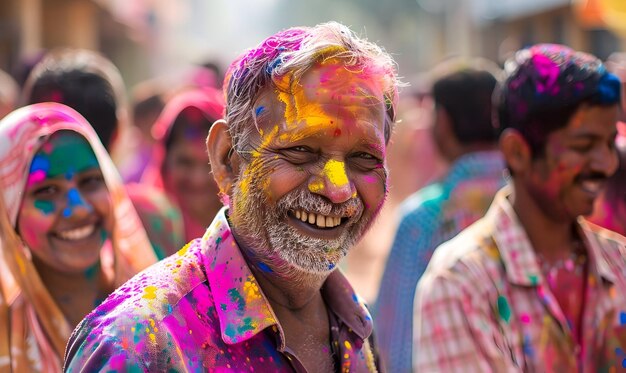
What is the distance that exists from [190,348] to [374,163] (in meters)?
0.67

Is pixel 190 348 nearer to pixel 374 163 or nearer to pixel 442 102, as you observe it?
pixel 374 163

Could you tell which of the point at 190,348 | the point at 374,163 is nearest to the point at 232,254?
the point at 190,348

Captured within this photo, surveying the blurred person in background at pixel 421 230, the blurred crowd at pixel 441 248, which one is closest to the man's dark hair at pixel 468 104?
the blurred person in background at pixel 421 230

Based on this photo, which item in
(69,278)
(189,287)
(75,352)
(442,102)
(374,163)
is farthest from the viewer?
(442,102)

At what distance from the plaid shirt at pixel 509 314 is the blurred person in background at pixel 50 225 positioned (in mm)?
1226

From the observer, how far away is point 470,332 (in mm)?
3006

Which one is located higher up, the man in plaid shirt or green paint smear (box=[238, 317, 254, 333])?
green paint smear (box=[238, 317, 254, 333])

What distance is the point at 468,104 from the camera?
5020 mm

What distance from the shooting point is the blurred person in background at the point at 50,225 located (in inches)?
118

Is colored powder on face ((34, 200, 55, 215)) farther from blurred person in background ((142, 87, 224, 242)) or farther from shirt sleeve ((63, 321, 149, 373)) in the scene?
blurred person in background ((142, 87, 224, 242))

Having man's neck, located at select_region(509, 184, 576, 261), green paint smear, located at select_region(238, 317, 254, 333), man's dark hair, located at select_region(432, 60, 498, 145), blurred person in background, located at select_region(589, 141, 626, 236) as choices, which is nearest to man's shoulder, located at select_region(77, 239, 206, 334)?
green paint smear, located at select_region(238, 317, 254, 333)

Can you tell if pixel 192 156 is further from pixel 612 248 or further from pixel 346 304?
pixel 346 304

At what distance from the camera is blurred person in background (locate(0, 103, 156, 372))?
301 centimetres

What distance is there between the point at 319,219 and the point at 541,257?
1.37 meters
